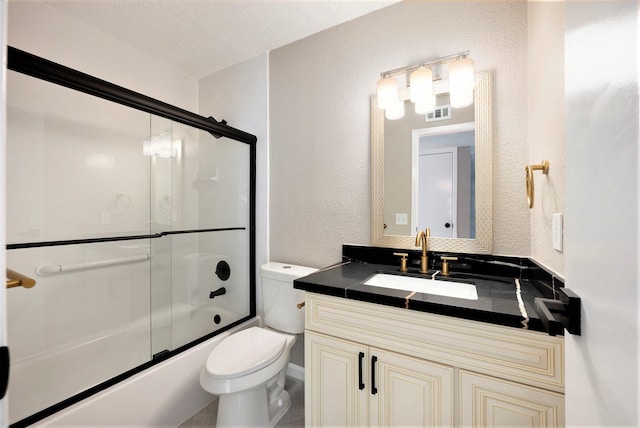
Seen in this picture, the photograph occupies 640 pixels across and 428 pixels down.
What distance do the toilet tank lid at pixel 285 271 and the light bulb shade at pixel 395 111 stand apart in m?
1.04

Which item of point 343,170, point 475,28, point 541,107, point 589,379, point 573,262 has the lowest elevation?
point 589,379

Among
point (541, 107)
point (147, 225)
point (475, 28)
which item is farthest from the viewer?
point (147, 225)

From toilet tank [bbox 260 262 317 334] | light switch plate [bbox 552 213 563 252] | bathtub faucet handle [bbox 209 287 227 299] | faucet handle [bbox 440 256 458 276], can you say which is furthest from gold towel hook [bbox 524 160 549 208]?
bathtub faucet handle [bbox 209 287 227 299]

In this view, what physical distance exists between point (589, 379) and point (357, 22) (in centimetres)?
195

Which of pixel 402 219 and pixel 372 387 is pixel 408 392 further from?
pixel 402 219

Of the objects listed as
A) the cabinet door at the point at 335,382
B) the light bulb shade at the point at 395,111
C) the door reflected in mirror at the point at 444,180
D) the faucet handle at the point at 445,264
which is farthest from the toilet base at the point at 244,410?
the light bulb shade at the point at 395,111

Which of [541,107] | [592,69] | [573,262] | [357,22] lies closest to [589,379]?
[573,262]

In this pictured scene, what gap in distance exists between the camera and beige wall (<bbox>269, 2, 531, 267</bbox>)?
1336 millimetres

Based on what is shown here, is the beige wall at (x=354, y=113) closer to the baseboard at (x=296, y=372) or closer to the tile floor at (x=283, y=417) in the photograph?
the baseboard at (x=296, y=372)

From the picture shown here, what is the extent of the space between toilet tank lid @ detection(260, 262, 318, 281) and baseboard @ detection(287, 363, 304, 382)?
711 mm

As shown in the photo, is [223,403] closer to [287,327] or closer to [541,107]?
[287,327]

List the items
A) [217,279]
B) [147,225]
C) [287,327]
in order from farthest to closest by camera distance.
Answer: [217,279] → [147,225] → [287,327]

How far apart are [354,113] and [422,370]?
1393 mm

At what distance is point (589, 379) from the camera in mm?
400
